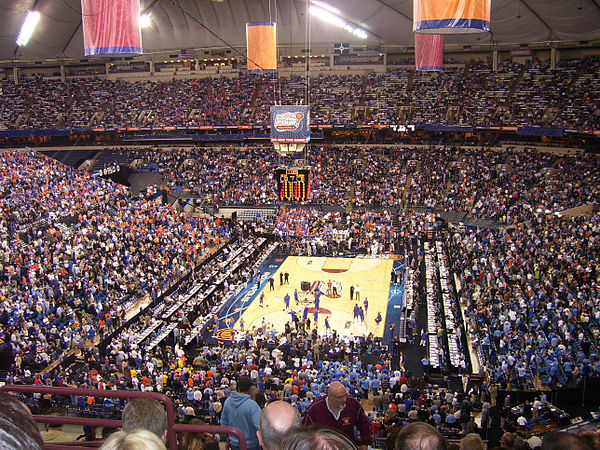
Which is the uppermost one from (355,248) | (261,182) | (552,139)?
(552,139)

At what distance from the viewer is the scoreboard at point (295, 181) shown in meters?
27.4

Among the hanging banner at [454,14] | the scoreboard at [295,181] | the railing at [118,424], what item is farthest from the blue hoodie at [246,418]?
the scoreboard at [295,181]

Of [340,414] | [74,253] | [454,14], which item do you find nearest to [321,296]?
[74,253]

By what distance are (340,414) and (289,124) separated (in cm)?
2243

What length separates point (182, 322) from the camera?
26.0 metres

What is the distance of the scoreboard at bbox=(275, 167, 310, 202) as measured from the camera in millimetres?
27406

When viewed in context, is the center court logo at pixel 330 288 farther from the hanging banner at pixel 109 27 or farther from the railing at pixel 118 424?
the railing at pixel 118 424

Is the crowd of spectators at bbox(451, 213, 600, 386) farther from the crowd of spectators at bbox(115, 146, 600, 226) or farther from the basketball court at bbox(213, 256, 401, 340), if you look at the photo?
the crowd of spectators at bbox(115, 146, 600, 226)

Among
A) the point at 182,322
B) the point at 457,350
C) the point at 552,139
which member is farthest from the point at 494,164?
the point at 182,322

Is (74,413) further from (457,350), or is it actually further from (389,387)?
(457,350)

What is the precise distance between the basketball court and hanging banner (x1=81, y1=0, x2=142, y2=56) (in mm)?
14511

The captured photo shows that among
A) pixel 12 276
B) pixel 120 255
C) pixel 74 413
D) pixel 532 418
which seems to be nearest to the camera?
pixel 532 418

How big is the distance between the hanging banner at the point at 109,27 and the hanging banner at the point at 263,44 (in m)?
12.2

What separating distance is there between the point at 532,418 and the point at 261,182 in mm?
34813
